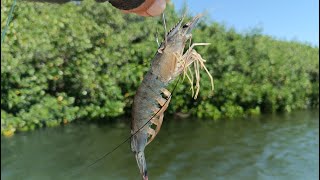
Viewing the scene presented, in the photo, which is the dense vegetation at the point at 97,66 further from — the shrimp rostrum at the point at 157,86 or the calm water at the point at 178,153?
the shrimp rostrum at the point at 157,86

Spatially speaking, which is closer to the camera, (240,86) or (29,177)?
(29,177)

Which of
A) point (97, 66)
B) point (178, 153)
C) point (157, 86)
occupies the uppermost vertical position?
point (157, 86)

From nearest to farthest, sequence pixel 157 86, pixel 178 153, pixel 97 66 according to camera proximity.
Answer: pixel 157 86
pixel 178 153
pixel 97 66

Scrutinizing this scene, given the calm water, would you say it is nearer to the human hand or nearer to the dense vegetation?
the dense vegetation

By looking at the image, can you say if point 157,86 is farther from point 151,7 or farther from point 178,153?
point 178,153

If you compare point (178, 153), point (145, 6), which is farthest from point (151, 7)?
point (178, 153)

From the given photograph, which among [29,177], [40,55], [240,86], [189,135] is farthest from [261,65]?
[29,177]

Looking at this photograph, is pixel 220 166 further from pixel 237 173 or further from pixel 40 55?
pixel 40 55
